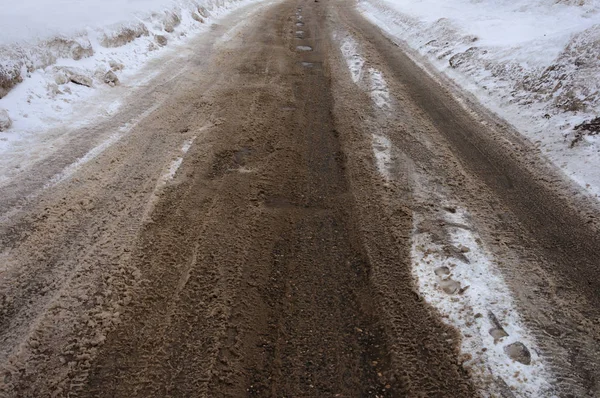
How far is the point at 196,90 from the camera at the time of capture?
21.8ft

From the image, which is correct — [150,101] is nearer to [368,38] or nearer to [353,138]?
[353,138]

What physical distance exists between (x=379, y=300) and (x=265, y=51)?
7795 mm

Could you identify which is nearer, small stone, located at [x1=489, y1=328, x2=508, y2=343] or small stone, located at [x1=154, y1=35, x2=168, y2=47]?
small stone, located at [x1=489, y1=328, x2=508, y2=343]

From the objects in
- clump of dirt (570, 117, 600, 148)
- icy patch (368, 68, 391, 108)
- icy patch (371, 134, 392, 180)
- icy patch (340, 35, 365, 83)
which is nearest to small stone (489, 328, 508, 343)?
icy patch (371, 134, 392, 180)

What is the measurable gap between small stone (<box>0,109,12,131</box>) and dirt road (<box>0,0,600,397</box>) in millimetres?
782

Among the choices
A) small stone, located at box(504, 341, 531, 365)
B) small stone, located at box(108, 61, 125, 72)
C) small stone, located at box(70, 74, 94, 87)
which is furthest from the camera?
small stone, located at box(108, 61, 125, 72)

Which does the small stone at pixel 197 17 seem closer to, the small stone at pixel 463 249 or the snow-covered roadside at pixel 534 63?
the snow-covered roadside at pixel 534 63

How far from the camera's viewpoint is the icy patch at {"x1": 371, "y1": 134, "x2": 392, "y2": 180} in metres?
4.53

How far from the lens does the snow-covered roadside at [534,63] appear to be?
17.2 ft

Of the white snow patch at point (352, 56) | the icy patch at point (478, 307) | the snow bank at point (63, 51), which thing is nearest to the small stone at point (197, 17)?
the snow bank at point (63, 51)

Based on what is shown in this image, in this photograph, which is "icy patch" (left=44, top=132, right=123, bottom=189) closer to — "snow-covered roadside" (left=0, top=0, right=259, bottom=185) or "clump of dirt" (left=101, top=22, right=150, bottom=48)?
"snow-covered roadside" (left=0, top=0, right=259, bottom=185)

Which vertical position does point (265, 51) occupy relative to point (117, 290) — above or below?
above

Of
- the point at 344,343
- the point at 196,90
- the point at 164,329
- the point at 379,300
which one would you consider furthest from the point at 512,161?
the point at 196,90

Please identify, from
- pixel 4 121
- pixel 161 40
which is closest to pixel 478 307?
pixel 4 121
